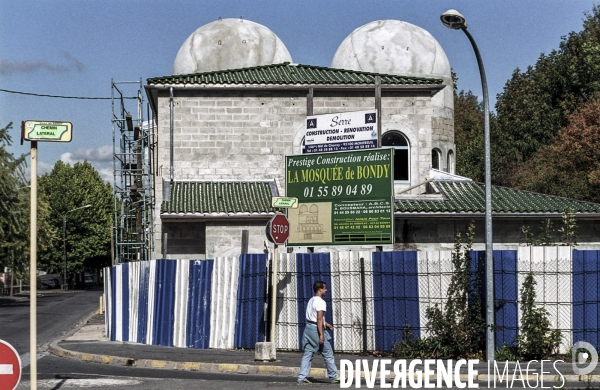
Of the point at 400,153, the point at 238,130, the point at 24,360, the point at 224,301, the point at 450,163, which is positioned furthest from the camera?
the point at 450,163

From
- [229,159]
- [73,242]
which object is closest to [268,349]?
[229,159]

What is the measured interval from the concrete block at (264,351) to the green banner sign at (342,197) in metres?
3.89

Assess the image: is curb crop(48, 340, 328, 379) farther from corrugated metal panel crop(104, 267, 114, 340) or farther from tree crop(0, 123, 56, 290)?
tree crop(0, 123, 56, 290)

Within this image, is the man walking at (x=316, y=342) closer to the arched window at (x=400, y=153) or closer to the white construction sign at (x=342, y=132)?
the white construction sign at (x=342, y=132)

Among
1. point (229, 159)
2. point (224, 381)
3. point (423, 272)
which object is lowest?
point (224, 381)

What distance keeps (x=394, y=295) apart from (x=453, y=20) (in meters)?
Answer: 5.65

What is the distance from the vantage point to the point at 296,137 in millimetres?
31547

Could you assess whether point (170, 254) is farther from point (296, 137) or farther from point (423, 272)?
point (423, 272)

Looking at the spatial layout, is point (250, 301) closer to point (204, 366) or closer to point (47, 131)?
point (204, 366)

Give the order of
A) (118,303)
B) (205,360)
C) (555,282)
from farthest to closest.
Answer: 1. (118,303)
2. (555,282)
3. (205,360)

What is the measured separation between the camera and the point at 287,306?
63.6ft

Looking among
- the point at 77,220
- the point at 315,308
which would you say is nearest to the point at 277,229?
the point at 315,308

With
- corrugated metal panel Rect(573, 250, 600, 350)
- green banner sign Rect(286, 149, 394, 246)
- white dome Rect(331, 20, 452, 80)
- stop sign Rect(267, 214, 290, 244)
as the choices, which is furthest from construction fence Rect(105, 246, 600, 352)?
white dome Rect(331, 20, 452, 80)

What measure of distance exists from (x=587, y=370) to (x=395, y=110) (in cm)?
1762
